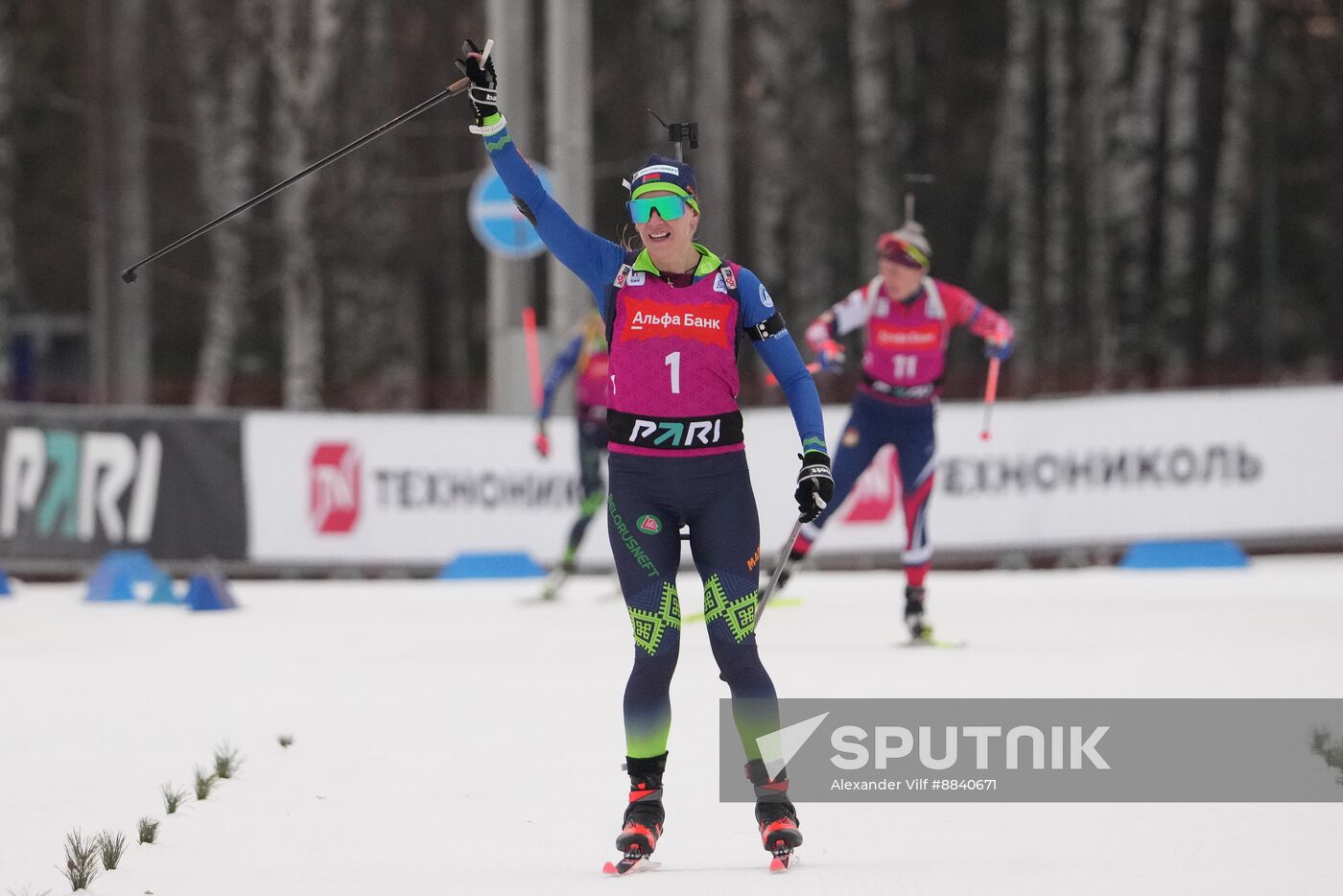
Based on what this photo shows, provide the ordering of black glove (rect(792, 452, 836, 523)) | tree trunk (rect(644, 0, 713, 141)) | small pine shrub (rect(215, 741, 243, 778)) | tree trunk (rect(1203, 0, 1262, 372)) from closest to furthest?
1. black glove (rect(792, 452, 836, 523))
2. small pine shrub (rect(215, 741, 243, 778))
3. tree trunk (rect(1203, 0, 1262, 372))
4. tree trunk (rect(644, 0, 713, 141))

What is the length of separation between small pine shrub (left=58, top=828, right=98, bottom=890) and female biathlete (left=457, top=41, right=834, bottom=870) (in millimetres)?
1499

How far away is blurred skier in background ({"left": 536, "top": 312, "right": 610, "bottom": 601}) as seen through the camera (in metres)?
15.0

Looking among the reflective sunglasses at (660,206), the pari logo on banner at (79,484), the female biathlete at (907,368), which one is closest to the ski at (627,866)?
the reflective sunglasses at (660,206)

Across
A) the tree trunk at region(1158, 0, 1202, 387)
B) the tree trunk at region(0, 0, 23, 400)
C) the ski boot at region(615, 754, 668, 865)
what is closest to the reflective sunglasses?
the ski boot at region(615, 754, 668, 865)

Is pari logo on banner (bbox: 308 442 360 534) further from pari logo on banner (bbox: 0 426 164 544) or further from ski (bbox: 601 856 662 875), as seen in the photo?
ski (bbox: 601 856 662 875)

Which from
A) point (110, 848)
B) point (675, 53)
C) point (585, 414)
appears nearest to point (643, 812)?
point (110, 848)

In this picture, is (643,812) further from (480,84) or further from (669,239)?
(480,84)

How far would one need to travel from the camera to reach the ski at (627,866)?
19.8ft

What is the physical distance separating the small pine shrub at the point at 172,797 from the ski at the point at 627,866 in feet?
5.64

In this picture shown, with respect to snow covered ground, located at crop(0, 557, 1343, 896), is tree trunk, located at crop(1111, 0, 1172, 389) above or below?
above

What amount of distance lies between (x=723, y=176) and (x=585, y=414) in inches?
320

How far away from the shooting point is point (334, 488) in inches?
715

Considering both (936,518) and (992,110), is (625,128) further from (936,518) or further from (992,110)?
(936,518)

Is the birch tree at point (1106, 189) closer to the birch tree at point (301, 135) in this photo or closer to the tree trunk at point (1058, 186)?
the tree trunk at point (1058, 186)
